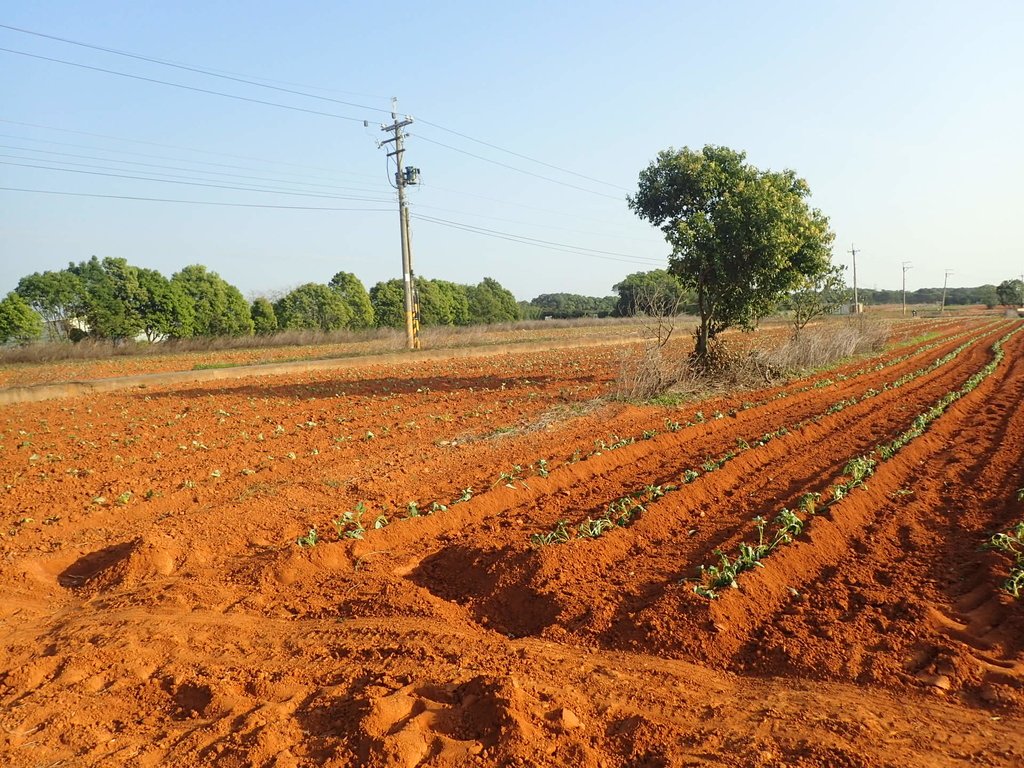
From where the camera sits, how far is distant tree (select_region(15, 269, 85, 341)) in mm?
38969

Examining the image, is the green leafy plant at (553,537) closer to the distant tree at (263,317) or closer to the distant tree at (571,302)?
the distant tree at (263,317)

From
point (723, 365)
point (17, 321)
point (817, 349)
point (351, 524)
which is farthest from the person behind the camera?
point (17, 321)

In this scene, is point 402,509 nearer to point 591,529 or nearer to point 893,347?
point 591,529

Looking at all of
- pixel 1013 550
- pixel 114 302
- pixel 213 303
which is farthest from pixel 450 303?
pixel 1013 550

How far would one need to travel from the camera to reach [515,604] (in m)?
5.45

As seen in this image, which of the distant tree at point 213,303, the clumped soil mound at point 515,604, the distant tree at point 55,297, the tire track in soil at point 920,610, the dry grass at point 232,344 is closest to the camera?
the clumped soil mound at point 515,604

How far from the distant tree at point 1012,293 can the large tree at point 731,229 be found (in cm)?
10923

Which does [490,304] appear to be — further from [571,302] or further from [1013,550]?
[1013,550]

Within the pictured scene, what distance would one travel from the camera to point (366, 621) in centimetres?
520

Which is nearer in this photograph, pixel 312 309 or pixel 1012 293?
pixel 312 309

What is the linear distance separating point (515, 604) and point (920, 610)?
9.31 feet

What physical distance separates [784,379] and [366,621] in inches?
640

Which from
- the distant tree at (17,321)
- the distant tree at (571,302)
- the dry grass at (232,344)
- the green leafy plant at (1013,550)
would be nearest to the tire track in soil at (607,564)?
the green leafy plant at (1013,550)

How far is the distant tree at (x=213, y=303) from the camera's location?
144 ft
